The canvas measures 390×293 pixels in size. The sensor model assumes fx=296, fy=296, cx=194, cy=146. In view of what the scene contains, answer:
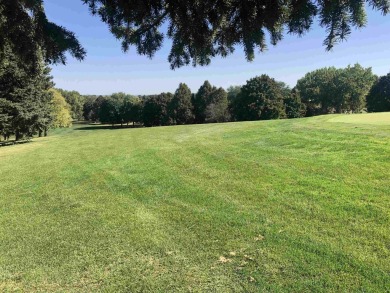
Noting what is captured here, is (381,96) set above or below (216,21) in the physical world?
above

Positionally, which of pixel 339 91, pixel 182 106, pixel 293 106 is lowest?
pixel 293 106

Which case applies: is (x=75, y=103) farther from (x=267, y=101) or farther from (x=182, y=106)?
(x=267, y=101)

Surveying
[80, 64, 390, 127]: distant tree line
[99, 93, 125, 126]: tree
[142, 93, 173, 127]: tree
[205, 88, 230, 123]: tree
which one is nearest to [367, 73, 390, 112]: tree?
[80, 64, 390, 127]: distant tree line

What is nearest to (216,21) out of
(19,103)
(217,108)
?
(19,103)

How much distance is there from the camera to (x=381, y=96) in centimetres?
5875

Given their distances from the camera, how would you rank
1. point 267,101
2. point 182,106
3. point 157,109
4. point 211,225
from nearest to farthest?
point 211,225 → point 267,101 → point 182,106 → point 157,109

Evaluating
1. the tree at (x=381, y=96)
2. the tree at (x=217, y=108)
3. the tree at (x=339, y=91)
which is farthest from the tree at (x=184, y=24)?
the tree at (x=339, y=91)

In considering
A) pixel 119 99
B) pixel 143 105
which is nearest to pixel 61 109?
pixel 143 105

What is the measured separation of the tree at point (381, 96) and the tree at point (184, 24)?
65.7 m

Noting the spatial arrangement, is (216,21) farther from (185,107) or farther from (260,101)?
(185,107)

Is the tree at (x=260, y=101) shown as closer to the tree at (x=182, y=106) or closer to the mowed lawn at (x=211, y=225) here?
the tree at (x=182, y=106)

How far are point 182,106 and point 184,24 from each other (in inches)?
2284

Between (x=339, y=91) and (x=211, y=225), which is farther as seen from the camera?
(x=339, y=91)

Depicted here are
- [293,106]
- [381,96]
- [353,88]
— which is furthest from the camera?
[353,88]
